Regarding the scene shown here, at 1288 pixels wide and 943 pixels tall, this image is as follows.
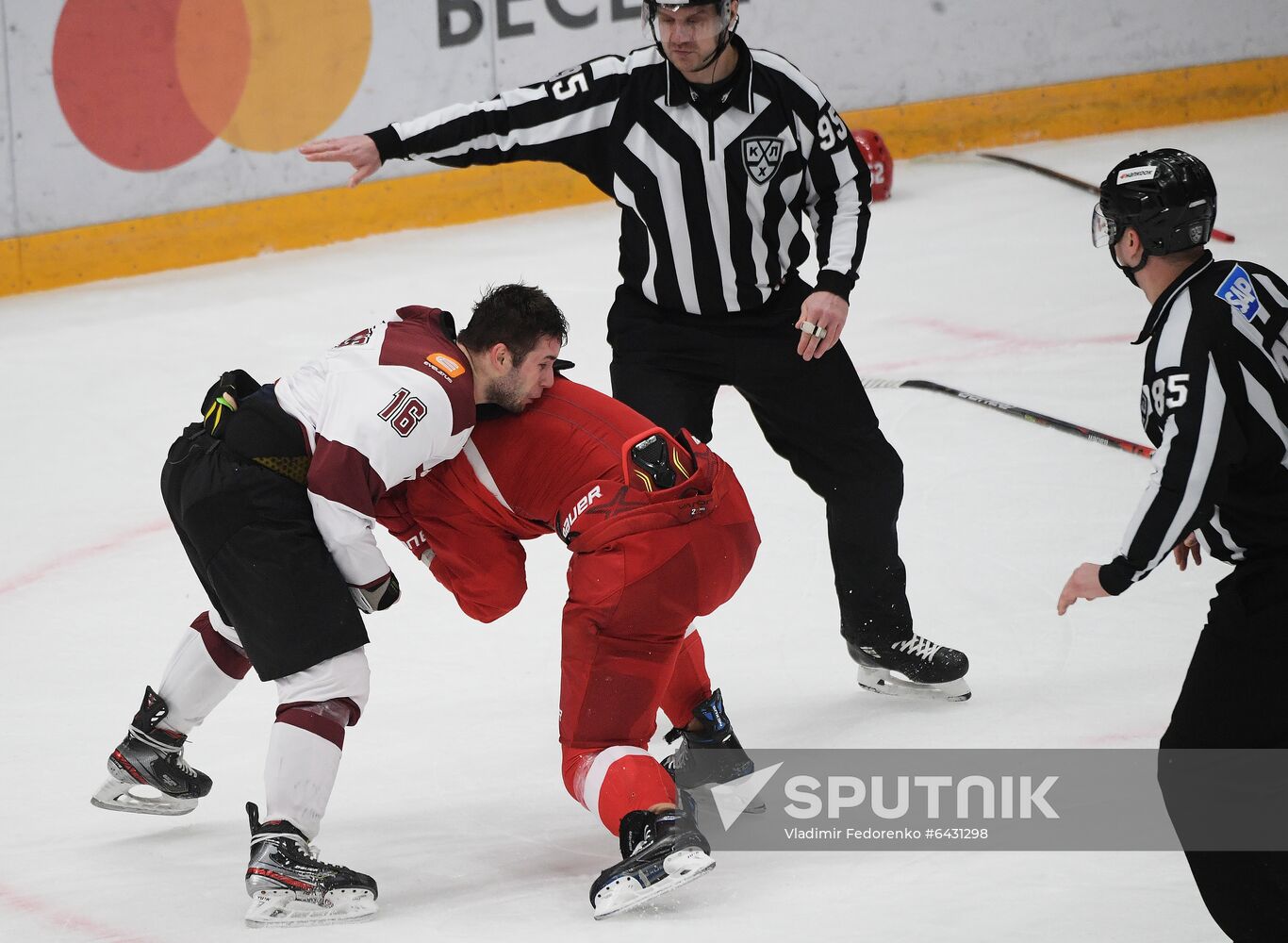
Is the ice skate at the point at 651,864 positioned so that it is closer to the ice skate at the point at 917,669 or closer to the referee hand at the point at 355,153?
the ice skate at the point at 917,669

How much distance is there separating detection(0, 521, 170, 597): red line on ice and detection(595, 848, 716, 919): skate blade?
2.27 metres

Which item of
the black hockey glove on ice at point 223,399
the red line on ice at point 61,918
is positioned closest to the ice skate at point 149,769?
the red line on ice at point 61,918

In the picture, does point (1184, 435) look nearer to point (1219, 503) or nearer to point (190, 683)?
point (1219, 503)

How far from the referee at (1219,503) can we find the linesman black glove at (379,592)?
3.56 feet

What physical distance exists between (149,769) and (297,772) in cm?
51

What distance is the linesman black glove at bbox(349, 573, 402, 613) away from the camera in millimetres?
2680

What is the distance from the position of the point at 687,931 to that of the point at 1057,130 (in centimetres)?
617

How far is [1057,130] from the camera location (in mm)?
7883

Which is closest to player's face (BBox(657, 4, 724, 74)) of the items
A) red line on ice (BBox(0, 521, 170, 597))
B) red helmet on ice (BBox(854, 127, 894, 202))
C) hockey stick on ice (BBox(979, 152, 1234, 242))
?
red line on ice (BBox(0, 521, 170, 597))

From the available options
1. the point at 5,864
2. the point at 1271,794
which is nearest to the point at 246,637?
the point at 5,864

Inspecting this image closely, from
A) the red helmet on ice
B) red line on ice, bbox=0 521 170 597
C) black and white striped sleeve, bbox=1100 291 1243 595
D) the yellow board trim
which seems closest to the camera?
black and white striped sleeve, bbox=1100 291 1243 595

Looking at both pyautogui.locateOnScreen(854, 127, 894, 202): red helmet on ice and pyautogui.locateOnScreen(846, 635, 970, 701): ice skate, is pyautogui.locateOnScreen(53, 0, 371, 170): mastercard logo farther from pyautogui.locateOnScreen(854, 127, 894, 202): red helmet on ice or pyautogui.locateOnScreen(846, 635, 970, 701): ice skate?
pyautogui.locateOnScreen(846, 635, 970, 701): ice skate

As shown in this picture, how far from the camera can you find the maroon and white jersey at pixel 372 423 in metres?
2.55

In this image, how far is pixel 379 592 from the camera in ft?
8.80
